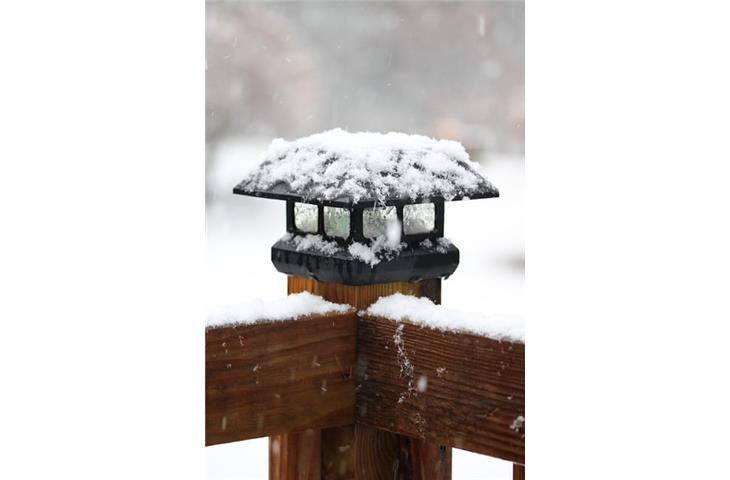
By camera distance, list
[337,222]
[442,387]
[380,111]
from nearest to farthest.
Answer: [442,387] < [337,222] < [380,111]

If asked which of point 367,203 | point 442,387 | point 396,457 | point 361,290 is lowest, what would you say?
point 396,457

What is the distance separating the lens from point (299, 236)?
1162 mm

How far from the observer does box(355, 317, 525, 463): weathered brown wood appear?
97 centimetres

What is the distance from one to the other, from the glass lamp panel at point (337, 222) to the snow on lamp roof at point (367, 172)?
4 centimetres

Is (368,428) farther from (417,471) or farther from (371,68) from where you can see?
(371,68)

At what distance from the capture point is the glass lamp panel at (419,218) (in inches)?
44.5

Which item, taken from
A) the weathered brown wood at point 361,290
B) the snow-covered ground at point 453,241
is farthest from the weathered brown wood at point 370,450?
the snow-covered ground at point 453,241

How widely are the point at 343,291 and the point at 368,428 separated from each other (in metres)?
0.18

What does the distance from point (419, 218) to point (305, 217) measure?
153 mm

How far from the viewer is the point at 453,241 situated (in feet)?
3.92

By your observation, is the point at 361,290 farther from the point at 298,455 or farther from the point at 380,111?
the point at 380,111

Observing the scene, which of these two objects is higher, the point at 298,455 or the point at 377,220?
the point at 377,220

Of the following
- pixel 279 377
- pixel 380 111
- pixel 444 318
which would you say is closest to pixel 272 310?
pixel 279 377

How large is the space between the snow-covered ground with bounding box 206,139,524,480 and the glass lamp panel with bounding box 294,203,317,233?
0.11 m
